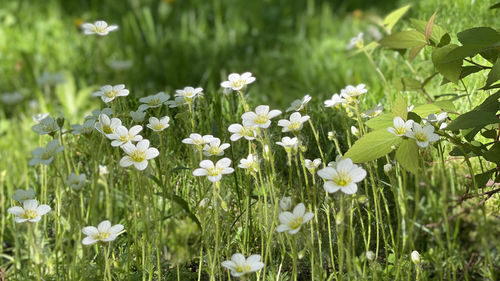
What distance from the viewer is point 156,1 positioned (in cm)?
518

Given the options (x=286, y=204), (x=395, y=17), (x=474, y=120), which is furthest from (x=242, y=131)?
(x=395, y=17)

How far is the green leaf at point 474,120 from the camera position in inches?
61.5

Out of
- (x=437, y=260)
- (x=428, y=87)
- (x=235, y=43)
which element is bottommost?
(x=437, y=260)

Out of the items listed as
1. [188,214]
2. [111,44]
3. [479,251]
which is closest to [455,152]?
[479,251]

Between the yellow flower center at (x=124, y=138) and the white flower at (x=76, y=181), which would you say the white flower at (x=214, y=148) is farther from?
the white flower at (x=76, y=181)

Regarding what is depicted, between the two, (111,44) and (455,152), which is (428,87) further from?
(111,44)

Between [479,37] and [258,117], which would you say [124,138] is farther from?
[479,37]

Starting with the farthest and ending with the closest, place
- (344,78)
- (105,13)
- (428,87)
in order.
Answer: (105,13) → (344,78) → (428,87)

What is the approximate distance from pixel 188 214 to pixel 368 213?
1.72ft

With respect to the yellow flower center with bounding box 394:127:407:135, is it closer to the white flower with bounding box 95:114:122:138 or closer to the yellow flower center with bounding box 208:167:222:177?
the yellow flower center with bounding box 208:167:222:177

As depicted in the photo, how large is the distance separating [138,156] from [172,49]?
3.01 m

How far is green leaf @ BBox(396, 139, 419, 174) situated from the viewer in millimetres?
1530

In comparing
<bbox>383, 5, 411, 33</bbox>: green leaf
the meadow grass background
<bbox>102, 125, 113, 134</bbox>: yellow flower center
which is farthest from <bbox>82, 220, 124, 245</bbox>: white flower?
the meadow grass background

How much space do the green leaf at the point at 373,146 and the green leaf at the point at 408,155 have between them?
3 centimetres
